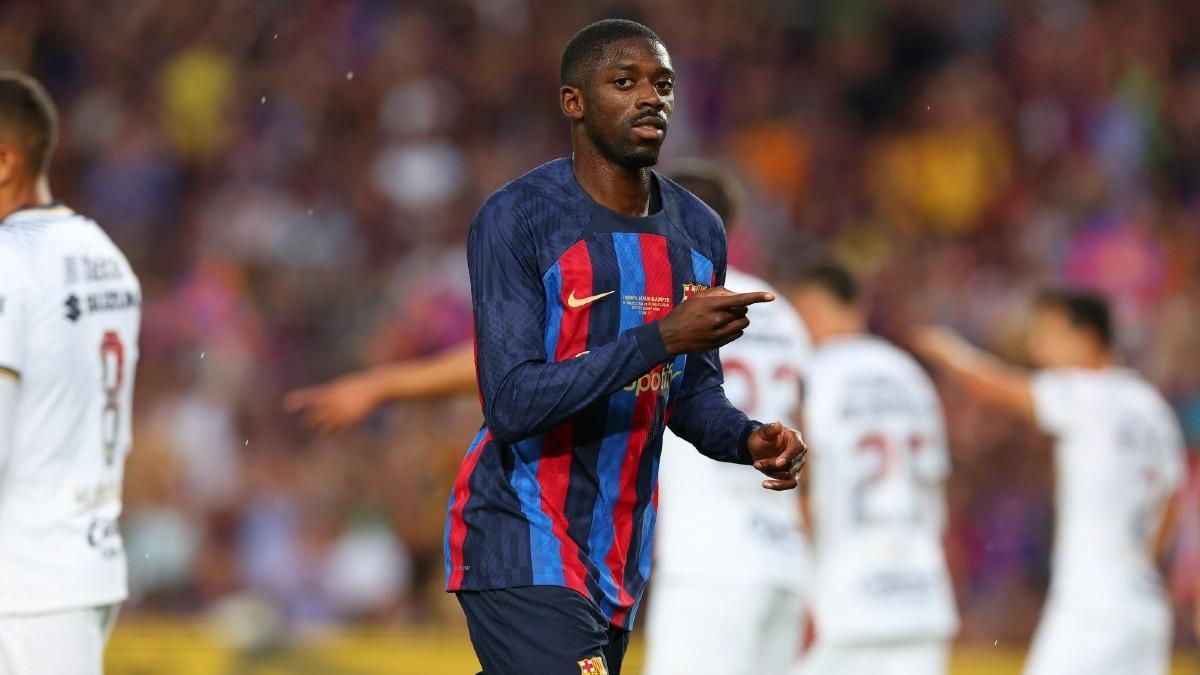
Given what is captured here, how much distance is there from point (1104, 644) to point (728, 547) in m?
2.39

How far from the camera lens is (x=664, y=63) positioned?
4258mm

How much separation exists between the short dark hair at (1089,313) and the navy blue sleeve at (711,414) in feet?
14.7

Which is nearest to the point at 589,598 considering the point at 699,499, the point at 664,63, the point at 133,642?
the point at 664,63

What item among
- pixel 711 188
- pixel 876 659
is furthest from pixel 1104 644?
pixel 711 188

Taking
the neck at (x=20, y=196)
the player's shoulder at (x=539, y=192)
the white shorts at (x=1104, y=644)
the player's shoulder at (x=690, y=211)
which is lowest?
the white shorts at (x=1104, y=644)

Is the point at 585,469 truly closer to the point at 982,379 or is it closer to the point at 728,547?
the point at 728,547

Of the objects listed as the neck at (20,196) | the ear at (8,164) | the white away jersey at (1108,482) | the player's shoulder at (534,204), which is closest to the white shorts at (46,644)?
the neck at (20,196)

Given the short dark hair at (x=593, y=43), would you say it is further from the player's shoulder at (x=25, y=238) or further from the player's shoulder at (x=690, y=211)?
the player's shoulder at (x=25, y=238)

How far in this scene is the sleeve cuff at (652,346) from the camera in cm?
395

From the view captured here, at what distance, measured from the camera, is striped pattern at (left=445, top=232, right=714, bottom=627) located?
4270 millimetres

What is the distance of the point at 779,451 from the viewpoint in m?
4.17

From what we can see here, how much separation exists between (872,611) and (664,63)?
443 cm

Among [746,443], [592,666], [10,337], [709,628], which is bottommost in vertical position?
[709,628]

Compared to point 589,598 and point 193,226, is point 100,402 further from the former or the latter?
point 193,226
